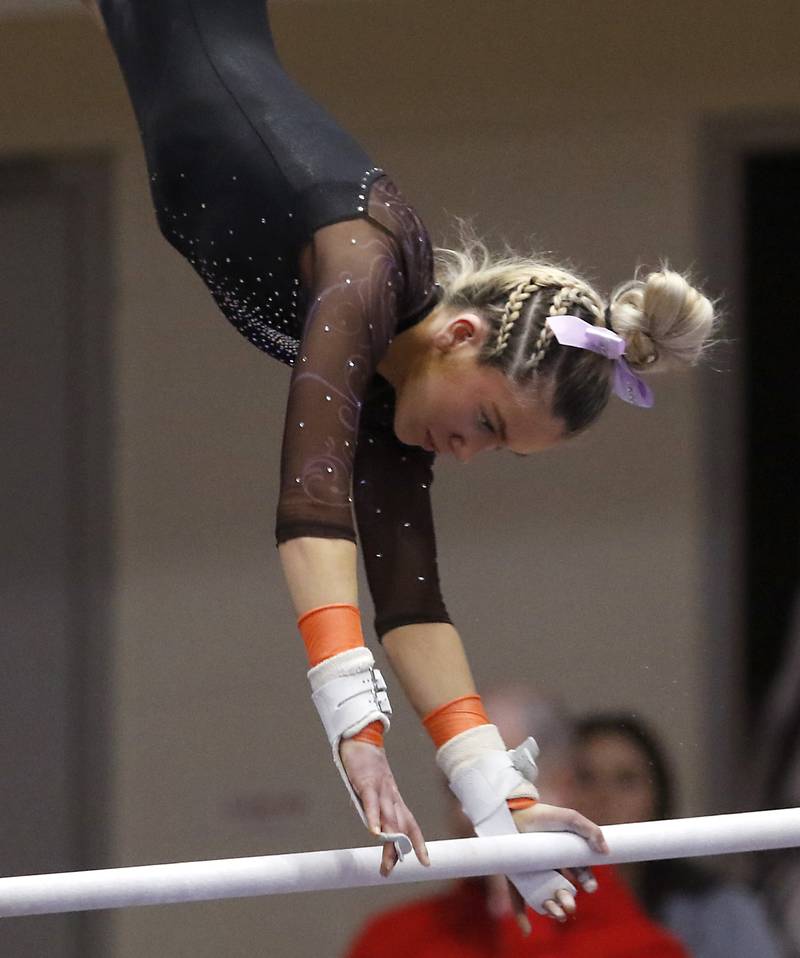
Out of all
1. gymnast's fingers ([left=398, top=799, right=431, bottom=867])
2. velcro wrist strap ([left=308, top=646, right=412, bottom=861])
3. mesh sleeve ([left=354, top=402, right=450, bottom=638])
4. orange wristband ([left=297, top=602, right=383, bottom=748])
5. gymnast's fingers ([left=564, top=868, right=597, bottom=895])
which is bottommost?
gymnast's fingers ([left=564, top=868, right=597, bottom=895])

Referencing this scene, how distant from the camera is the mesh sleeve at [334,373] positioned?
1.29 metres

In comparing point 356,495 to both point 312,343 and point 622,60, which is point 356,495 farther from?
point 622,60

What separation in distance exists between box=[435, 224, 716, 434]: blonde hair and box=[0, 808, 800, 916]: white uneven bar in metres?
0.36

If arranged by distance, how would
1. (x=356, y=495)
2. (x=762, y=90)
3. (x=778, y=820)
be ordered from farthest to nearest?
(x=762, y=90) < (x=356, y=495) < (x=778, y=820)

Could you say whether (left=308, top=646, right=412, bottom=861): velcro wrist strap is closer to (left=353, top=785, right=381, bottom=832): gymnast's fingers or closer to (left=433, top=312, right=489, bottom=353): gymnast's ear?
(left=353, top=785, right=381, bottom=832): gymnast's fingers

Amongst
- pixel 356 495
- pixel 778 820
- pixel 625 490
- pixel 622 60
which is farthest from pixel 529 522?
pixel 778 820

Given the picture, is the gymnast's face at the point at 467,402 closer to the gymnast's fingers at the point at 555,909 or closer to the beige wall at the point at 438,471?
the gymnast's fingers at the point at 555,909

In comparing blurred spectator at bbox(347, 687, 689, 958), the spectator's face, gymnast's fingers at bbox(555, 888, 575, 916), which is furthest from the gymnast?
the spectator's face

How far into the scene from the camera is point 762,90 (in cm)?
276

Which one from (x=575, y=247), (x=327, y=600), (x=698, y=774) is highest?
(x=575, y=247)

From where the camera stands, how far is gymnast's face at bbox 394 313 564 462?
147 centimetres

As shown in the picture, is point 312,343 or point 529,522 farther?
point 529,522

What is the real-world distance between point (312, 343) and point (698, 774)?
4.79 feet

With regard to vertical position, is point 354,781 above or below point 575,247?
below
